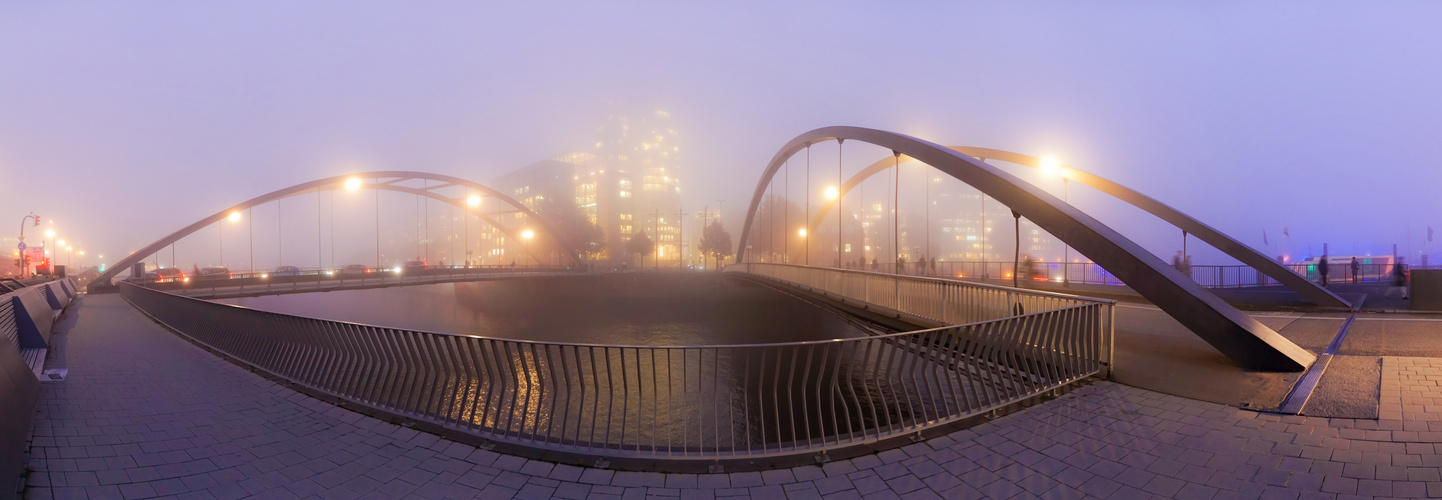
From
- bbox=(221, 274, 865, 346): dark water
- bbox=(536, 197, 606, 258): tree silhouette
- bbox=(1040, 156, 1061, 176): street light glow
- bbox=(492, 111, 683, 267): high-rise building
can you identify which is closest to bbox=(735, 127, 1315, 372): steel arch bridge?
bbox=(221, 274, 865, 346): dark water

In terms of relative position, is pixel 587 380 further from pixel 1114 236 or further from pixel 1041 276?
pixel 1041 276

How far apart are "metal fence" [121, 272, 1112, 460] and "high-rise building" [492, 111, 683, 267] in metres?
93.4

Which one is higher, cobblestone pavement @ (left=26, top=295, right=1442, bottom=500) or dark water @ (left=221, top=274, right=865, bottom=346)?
cobblestone pavement @ (left=26, top=295, right=1442, bottom=500)

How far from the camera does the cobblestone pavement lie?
4.17m

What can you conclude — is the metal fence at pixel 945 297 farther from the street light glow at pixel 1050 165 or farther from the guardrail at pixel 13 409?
the street light glow at pixel 1050 165

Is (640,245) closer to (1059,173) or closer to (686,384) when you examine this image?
(1059,173)

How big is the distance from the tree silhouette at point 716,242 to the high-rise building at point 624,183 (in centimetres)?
1724

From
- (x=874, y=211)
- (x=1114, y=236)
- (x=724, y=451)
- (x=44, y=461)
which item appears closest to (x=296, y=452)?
(x=44, y=461)

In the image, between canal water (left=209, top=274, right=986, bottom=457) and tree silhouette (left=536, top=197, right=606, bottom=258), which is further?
tree silhouette (left=536, top=197, right=606, bottom=258)

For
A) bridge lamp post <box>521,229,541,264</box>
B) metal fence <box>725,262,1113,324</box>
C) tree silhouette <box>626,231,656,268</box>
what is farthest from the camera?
tree silhouette <box>626,231,656,268</box>

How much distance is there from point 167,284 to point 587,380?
34.9 m

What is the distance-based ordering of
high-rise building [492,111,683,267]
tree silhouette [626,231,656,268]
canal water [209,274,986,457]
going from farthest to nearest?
high-rise building [492,111,683,267]
tree silhouette [626,231,656,268]
canal water [209,274,986,457]

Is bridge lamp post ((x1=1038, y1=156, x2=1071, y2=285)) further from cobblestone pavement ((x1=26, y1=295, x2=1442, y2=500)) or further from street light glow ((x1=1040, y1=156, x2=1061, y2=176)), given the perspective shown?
cobblestone pavement ((x1=26, y1=295, x2=1442, y2=500))

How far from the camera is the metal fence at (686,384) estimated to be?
5.01 metres
